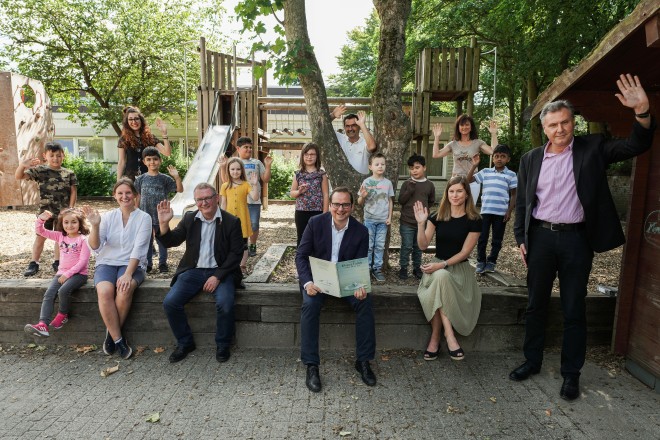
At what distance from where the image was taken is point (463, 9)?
1603 centimetres

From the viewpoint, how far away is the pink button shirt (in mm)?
3434

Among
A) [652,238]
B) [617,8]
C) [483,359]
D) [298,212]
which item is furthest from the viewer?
[617,8]

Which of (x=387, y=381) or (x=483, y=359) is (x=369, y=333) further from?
(x=483, y=359)

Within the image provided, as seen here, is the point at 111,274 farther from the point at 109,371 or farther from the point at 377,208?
the point at 377,208

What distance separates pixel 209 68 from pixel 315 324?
10.8m

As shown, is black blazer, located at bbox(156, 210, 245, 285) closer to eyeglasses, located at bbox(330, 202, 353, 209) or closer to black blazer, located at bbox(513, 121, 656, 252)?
eyeglasses, located at bbox(330, 202, 353, 209)

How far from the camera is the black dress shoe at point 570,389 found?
3.46 meters

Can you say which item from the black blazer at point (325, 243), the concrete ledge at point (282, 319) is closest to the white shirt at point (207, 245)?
the concrete ledge at point (282, 319)

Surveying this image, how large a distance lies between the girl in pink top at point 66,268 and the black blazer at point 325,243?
208 cm

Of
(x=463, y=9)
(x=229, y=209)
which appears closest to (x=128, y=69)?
(x=463, y=9)

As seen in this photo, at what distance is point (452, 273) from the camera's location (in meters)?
4.11

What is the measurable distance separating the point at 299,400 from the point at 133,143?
3783 mm

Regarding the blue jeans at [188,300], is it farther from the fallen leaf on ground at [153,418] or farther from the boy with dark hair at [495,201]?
the boy with dark hair at [495,201]

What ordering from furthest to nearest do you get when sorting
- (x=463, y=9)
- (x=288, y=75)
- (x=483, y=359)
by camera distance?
(x=463, y=9) < (x=288, y=75) < (x=483, y=359)
